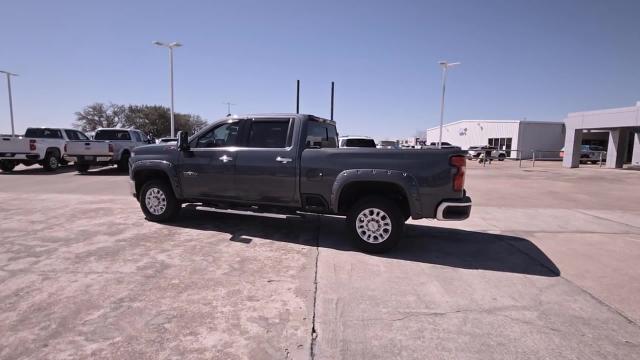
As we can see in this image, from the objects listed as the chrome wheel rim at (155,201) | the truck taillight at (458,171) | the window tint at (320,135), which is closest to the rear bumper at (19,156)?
the chrome wheel rim at (155,201)

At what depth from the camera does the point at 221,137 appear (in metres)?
6.28

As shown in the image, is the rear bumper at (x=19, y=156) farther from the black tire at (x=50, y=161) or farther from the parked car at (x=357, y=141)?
the parked car at (x=357, y=141)

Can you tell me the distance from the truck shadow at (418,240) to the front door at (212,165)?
2.26ft

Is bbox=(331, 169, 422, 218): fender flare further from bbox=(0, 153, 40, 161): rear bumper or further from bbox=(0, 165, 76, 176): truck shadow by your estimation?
bbox=(0, 153, 40, 161): rear bumper

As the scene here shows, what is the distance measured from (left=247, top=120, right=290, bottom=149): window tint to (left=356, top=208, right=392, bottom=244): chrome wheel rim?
1.70m

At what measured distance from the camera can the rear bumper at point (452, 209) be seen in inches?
192

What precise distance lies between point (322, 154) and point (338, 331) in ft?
9.28

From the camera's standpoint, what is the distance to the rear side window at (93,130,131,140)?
17.9 metres

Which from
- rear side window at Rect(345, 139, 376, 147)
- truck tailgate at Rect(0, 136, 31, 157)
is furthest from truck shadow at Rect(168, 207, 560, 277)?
truck tailgate at Rect(0, 136, 31, 157)

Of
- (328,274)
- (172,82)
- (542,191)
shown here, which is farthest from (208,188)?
(172,82)

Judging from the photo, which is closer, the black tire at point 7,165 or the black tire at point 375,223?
the black tire at point 375,223

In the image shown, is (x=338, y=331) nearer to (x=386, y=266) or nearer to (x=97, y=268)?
(x=386, y=266)

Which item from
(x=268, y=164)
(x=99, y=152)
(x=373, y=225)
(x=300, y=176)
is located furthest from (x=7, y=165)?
(x=373, y=225)

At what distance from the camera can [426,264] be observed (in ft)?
15.9
